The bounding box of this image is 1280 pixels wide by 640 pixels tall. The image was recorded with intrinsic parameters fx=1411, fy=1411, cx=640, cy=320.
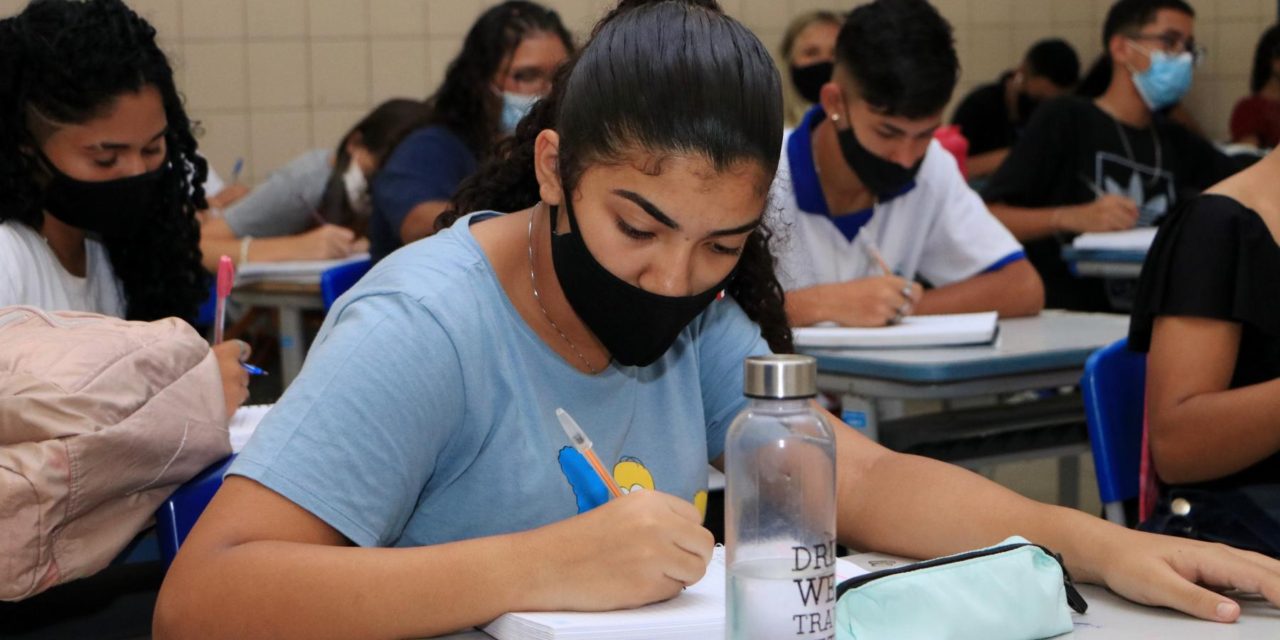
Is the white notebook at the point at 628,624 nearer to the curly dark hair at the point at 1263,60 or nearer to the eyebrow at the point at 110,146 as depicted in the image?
the eyebrow at the point at 110,146

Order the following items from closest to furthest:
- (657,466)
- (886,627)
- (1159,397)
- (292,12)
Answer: (886,627), (657,466), (1159,397), (292,12)

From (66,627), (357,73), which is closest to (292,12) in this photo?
(357,73)

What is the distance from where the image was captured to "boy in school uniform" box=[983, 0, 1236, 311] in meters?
4.57

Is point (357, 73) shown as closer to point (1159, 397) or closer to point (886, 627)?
point (1159, 397)

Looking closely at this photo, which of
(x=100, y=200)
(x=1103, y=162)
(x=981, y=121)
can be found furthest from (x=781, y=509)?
(x=981, y=121)

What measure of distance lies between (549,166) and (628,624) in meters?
0.47

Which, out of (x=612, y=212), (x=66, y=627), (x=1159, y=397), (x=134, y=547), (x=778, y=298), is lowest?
(x=66, y=627)

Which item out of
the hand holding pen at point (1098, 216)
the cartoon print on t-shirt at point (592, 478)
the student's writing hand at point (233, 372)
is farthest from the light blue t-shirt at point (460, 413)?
the hand holding pen at point (1098, 216)

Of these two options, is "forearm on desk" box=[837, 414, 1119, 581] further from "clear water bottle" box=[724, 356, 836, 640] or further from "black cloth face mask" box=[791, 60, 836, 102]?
"black cloth face mask" box=[791, 60, 836, 102]

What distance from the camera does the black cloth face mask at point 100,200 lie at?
2.22m

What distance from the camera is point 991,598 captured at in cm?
109

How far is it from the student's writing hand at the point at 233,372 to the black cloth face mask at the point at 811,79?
3.36 metres

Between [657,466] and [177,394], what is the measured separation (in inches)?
20.2

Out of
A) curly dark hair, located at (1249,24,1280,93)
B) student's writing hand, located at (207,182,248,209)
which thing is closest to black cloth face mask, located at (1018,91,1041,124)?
curly dark hair, located at (1249,24,1280,93)
